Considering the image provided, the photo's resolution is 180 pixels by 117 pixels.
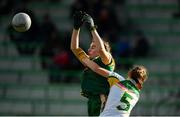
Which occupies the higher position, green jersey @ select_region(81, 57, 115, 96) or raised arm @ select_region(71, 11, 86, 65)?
raised arm @ select_region(71, 11, 86, 65)

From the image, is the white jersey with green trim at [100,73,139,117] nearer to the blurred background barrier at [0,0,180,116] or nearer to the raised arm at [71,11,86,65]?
the raised arm at [71,11,86,65]

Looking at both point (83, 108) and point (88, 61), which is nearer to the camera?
point (88, 61)

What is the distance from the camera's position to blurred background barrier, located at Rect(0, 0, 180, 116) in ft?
52.3

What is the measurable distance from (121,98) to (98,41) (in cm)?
100

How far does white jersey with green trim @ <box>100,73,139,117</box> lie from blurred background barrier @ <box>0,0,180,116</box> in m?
6.04

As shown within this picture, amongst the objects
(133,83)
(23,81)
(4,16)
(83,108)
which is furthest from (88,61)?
(4,16)

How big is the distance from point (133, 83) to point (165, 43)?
8.51 m

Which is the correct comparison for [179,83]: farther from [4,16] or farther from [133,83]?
[133,83]

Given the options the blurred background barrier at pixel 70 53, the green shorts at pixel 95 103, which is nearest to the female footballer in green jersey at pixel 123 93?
the green shorts at pixel 95 103

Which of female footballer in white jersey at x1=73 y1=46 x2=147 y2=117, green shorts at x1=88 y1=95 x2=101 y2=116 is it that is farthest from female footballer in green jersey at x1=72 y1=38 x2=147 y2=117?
green shorts at x1=88 y1=95 x2=101 y2=116

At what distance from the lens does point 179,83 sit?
53.2ft

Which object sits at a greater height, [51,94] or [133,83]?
[133,83]

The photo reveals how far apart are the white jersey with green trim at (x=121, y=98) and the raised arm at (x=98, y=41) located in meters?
0.67

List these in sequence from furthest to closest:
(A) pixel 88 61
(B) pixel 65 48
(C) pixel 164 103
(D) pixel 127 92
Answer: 1. (B) pixel 65 48
2. (C) pixel 164 103
3. (A) pixel 88 61
4. (D) pixel 127 92
